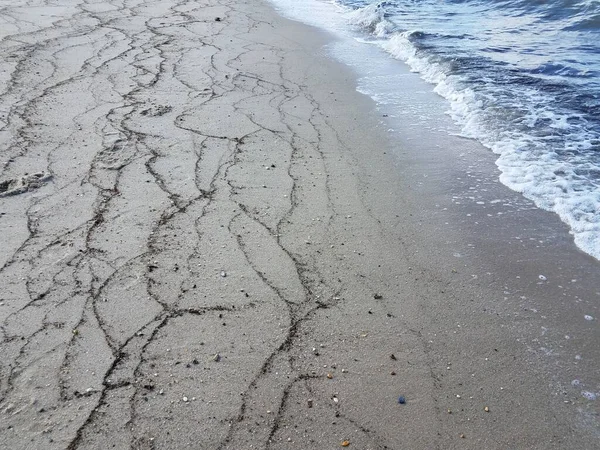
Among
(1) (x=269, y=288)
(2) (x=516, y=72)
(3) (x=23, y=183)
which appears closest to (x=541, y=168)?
(1) (x=269, y=288)

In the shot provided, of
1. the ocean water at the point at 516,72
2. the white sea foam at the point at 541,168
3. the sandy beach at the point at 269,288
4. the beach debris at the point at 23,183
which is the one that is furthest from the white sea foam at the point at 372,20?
the beach debris at the point at 23,183

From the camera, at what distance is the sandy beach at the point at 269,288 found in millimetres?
2355

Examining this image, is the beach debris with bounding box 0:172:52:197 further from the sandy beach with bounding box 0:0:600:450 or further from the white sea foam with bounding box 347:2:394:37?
the white sea foam with bounding box 347:2:394:37

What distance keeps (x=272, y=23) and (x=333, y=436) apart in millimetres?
8614

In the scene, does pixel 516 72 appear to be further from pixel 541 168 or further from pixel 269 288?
pixel 269 288

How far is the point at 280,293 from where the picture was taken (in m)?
3.07

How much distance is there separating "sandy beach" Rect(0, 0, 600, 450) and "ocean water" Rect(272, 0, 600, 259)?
34 centimetres

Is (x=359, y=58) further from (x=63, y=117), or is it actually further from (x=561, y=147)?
(x=63, y=117)

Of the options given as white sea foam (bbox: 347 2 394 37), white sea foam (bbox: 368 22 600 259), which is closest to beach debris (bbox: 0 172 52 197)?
white sea foam (bbox: 368 22 600 259)

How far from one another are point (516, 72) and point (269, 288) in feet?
19.0

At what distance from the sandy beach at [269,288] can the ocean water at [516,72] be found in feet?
1.11

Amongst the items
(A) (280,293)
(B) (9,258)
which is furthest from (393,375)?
(B) (9,258)

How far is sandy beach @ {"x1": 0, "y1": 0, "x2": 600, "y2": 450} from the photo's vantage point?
236 cm

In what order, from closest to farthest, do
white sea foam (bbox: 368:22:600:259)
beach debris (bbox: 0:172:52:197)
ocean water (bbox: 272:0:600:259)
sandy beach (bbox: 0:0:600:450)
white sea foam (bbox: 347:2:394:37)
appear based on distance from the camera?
sandy beach (bbox: 0:0:600:450) → beach debris (bbox: 0:172:52:197) → white sea foam (bbox: 368:22:600:259) → ocean water (bbox: 272:0:600:259) → white sea foam (bbox: 347:2:394:37)
